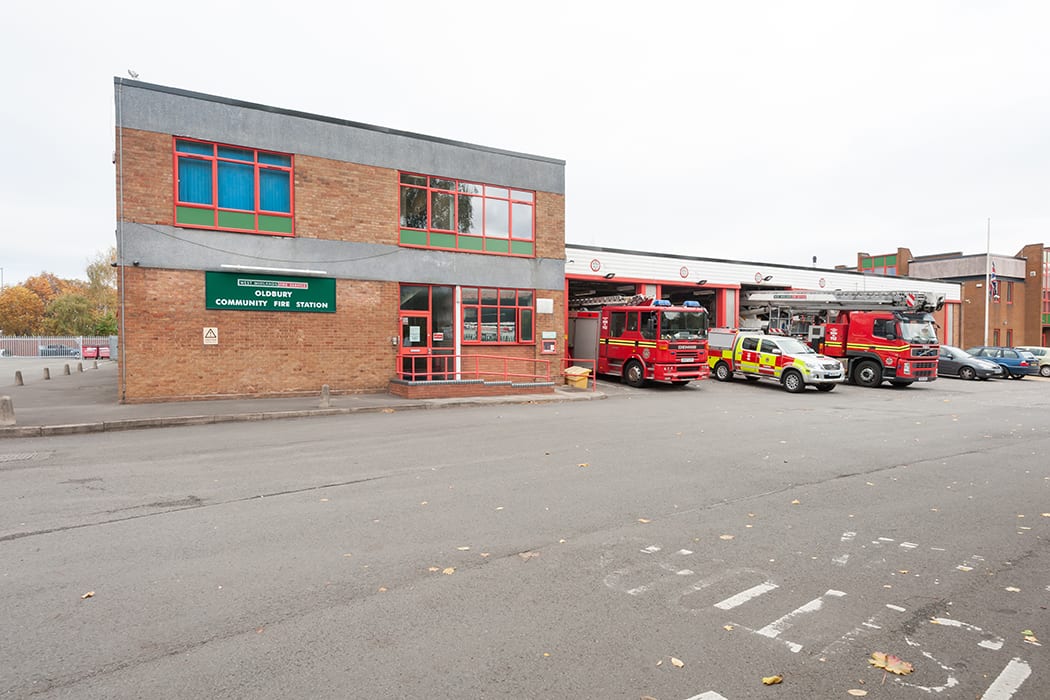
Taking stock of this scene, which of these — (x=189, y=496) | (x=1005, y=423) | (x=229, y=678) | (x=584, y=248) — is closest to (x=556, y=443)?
(x=189, y=496)

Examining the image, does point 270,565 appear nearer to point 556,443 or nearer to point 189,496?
point 189,496

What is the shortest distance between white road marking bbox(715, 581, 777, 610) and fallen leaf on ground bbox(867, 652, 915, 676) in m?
0.86

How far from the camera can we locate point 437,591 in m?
4.44

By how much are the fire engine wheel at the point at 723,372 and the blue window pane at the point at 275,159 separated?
1772 centimetres

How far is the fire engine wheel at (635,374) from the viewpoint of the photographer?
2273cm

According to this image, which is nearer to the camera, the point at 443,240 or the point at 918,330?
the point at 443,240

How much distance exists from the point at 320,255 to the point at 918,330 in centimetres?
2156

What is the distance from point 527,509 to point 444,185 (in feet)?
52.3

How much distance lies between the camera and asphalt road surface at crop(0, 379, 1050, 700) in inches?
134

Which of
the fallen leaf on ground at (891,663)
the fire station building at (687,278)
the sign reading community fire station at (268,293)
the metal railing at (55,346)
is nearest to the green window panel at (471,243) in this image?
the sign reading community fire station at (268,293)

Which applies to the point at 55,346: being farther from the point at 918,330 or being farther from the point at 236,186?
the point at 918,330

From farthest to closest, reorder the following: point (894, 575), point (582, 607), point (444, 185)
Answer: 1. point (444, 185)
2. point (894, 575)
3. point (582, 607)

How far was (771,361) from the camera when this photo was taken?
23484 mm

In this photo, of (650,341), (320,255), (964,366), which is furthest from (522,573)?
(964,366)
